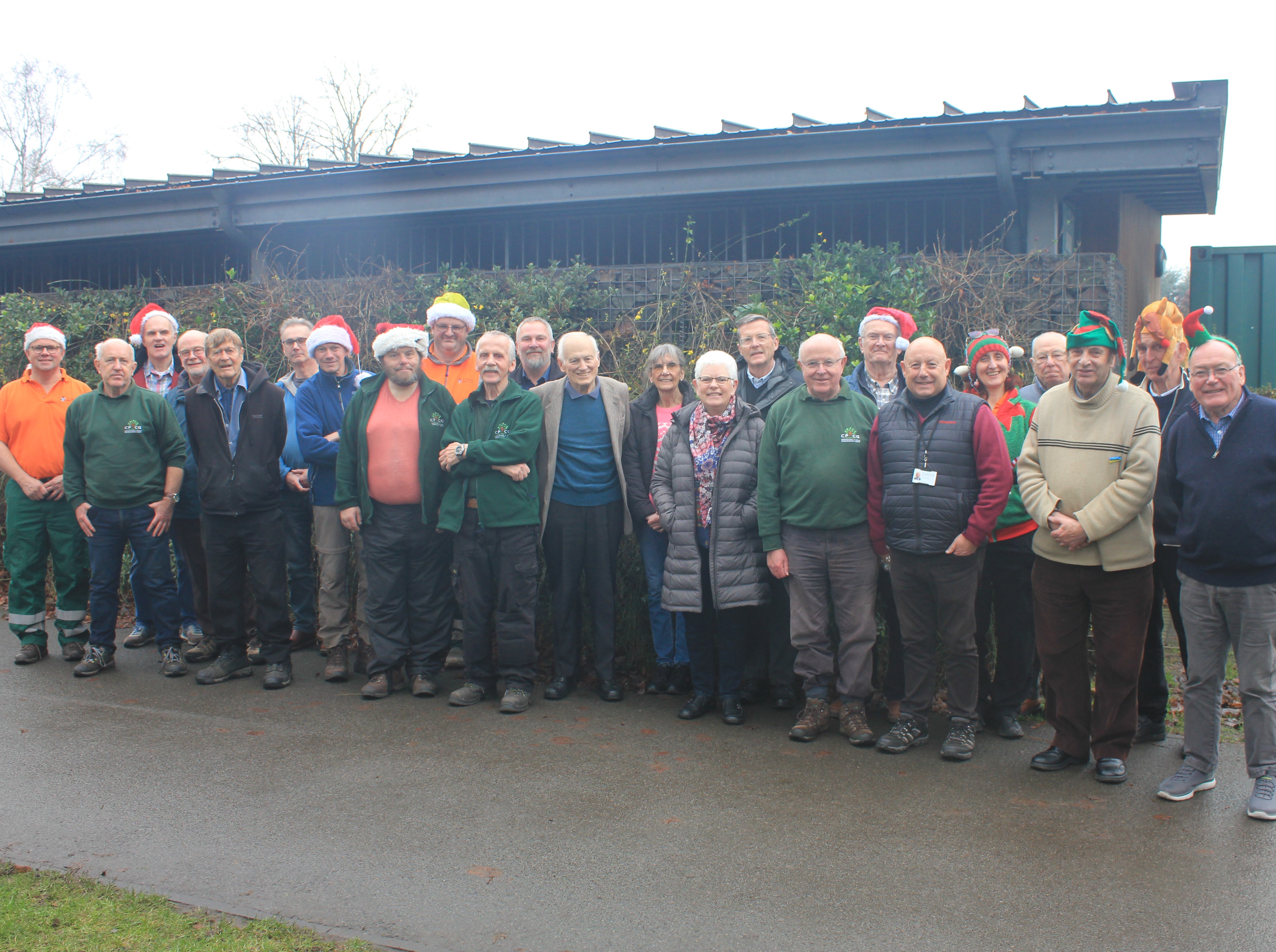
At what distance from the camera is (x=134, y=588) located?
7168mm

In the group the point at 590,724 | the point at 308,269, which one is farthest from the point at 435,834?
the point at 308,269

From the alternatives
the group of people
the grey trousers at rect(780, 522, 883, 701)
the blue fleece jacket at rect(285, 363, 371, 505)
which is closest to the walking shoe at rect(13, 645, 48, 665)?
the group of people

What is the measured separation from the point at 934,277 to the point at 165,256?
12.2 metres

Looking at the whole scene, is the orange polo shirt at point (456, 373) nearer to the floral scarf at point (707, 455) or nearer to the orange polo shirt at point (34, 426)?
the floral scarf at point (707, 455)

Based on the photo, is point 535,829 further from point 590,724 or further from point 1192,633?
point 1192,633

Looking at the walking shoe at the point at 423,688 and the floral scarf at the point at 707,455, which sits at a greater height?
the floral scarf at the point at 707,455

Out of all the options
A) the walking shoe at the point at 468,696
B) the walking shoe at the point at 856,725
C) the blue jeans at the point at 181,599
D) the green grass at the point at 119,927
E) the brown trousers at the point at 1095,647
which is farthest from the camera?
the blue jeans at the point at 181,599

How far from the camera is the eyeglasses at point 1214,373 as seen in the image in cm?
436

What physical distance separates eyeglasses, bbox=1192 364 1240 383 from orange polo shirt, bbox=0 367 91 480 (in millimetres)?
6814

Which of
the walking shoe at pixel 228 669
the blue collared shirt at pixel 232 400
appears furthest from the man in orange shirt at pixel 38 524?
the walking shoe at pixel 228 669

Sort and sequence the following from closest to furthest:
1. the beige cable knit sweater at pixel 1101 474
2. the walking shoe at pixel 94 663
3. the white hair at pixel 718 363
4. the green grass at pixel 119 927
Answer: the green grass at pixel 119 927, the beige cable knit sweater at pixel 1101 474, the white hair at pixel 718 363, the walking shoe at pixel 94 663

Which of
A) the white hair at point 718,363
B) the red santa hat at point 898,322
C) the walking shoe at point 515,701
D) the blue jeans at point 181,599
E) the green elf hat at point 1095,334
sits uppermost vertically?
the red santa hat at point 898,322

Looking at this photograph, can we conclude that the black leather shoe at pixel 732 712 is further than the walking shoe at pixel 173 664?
No

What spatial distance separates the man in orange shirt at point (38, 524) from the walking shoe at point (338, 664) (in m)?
1.88
